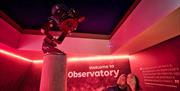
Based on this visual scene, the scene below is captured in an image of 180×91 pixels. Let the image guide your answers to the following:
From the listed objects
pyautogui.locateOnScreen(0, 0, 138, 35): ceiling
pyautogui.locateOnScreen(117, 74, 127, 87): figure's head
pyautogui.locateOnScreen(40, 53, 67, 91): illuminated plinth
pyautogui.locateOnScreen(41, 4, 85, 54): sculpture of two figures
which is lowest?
pyautogui.locateOnScreen(117, 74, 127, 87): figure's head

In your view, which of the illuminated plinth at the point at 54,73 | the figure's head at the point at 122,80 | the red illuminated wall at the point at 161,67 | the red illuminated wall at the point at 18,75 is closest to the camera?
the illuminated plinth at the point at 54,73

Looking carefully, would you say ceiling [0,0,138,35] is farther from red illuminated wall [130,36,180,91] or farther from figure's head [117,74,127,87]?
figure's head [117,74,127,87]

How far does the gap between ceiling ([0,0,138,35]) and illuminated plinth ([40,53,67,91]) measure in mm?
600

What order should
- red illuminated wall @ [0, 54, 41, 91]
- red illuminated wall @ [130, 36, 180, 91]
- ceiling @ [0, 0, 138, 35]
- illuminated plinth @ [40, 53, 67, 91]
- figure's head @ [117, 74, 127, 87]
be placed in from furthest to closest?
figure's head @ [117, 74, 127, 87] < red illuminated wall @ [0, 54, 41, 91] < ceiling @ [0, 0, 138, 35] < red illuminated wall @ [130, 36, 180, 91] < illuminated plinth @ [40, 53, 67, 91]

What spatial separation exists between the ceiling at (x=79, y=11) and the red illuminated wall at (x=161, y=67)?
48 centimetres

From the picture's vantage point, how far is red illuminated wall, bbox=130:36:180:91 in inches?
37.9

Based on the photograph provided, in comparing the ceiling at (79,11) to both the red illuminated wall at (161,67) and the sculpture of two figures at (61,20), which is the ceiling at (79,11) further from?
the red illuminated wall at (161,67)

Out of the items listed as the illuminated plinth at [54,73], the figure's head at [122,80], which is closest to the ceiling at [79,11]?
the illuminated plinth at [54,73]

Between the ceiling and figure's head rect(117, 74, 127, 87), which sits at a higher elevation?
the ceiling

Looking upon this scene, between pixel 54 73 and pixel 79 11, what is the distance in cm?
73

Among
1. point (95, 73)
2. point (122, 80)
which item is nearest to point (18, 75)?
point (95, 73)

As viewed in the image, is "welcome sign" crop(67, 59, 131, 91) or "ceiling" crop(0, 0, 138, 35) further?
"welcome sign" crop(67, 59, 131, 91)

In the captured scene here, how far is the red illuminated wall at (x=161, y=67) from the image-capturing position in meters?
0.96

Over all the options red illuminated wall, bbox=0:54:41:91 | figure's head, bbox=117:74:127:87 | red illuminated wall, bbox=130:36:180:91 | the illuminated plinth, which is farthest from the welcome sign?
the illuminated plinth
